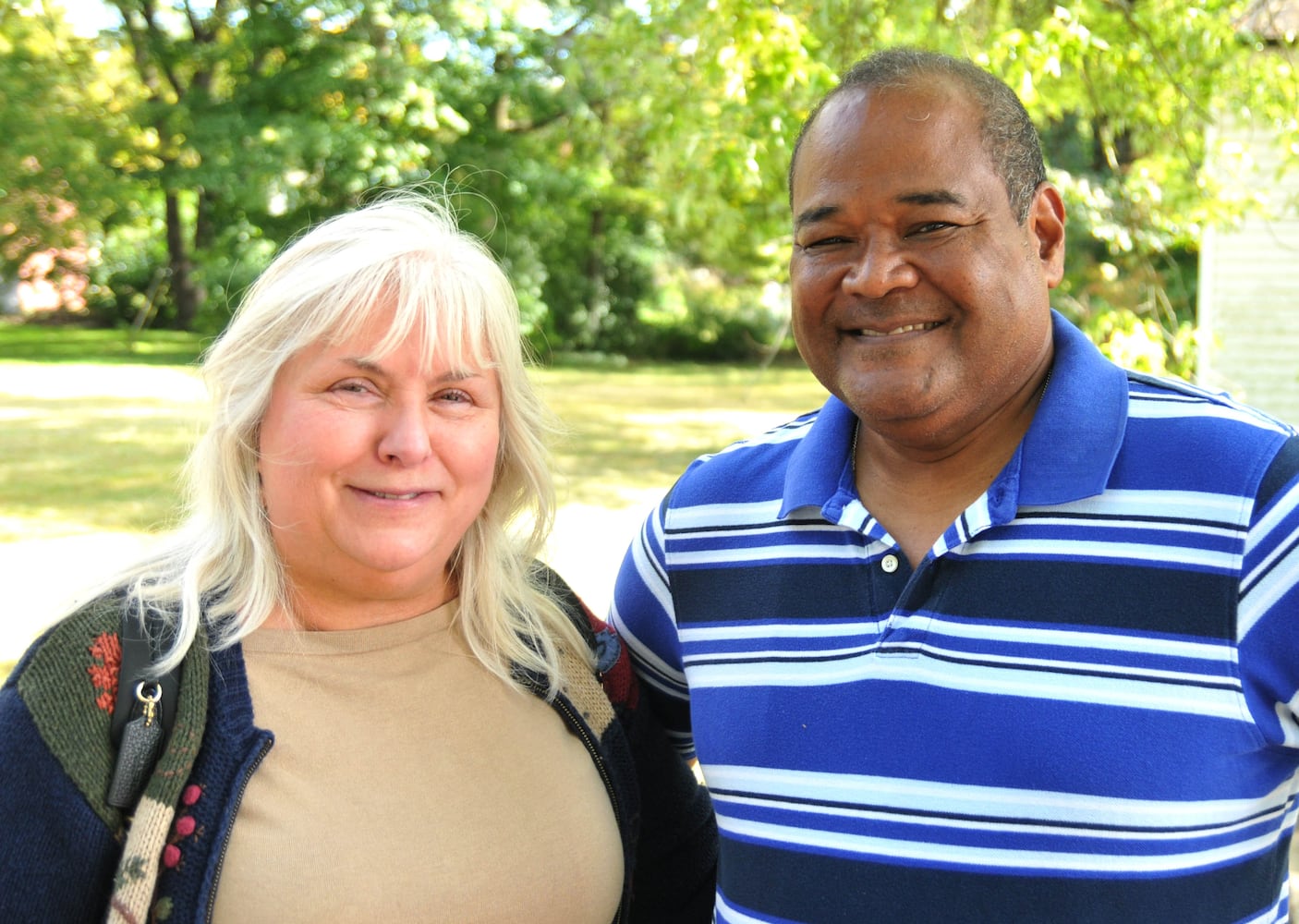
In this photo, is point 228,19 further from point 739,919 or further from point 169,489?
point 739,919

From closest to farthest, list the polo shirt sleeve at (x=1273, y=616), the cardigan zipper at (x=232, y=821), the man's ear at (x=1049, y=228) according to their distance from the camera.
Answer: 1. the polo shirt sleeve at (x=1273, y=616)
2. the cardigan zipper at (x=232, y=821)
3. the man's ear at (x=1049, y=228)

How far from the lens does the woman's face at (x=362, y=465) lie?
210cm

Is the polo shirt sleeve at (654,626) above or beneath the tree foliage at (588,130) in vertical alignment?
beneath

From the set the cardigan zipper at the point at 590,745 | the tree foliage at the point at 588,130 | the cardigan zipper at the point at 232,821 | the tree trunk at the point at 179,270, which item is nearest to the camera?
the cardigan zipper at the point at 232,821

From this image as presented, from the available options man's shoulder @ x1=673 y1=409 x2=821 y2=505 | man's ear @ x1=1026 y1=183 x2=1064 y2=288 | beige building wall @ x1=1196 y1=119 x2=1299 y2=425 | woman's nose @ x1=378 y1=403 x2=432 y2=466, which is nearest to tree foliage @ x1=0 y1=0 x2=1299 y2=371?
beige building wall @ x1=1196 y1=119 x2=1299 y2=425

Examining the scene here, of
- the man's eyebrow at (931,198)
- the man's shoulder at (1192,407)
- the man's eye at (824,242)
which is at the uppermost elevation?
the man's eyebrow at (931,198)

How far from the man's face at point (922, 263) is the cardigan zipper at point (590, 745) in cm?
80

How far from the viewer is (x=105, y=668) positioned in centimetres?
189

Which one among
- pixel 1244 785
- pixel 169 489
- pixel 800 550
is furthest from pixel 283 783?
pixel 169 489

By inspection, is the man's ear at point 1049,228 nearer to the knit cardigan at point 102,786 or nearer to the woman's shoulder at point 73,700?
the knit cardigan at point 102,786

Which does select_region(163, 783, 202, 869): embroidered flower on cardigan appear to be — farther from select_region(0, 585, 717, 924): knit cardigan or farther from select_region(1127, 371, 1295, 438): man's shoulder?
select_region(1127, 371, 1295, 438): man's shoulder

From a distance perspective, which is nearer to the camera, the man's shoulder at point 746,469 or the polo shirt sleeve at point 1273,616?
the polo shirt sleeve at point 1273,616

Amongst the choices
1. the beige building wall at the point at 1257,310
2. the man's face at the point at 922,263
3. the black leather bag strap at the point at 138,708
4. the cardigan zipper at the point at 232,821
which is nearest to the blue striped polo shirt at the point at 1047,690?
the man's face at the point at 922,263

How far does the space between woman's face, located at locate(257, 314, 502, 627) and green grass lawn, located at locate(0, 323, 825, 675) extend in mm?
376
